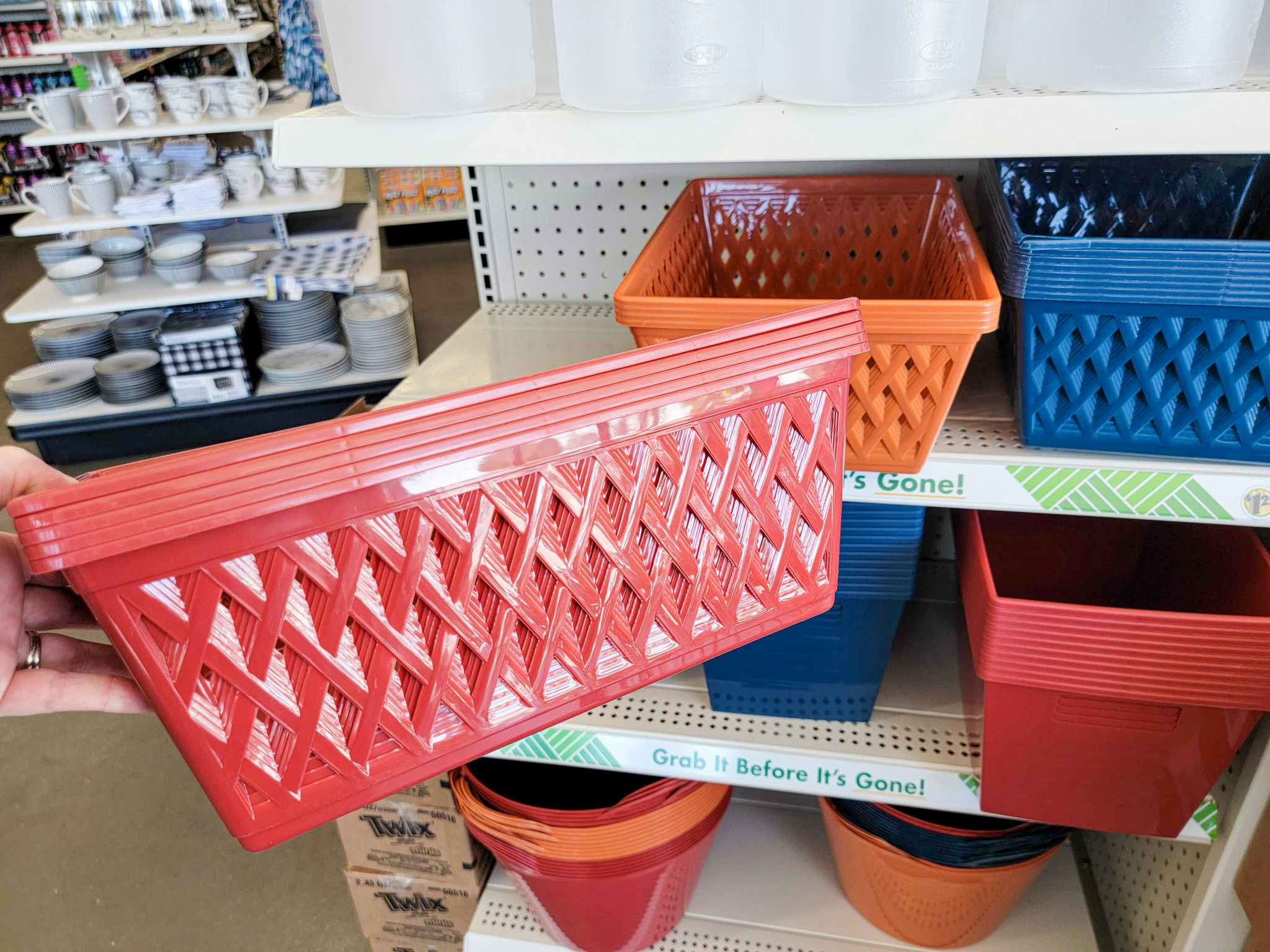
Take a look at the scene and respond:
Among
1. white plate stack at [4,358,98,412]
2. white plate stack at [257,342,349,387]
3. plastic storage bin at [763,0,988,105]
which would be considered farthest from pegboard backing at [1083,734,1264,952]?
white plate stack at [4,358,98,412]

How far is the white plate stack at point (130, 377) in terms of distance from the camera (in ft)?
11.3

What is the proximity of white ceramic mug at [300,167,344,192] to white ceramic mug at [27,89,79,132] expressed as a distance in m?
0.84

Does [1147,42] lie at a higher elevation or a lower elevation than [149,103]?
higher

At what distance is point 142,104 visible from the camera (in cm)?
Result: 333

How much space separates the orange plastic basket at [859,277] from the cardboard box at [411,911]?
3.74 ft

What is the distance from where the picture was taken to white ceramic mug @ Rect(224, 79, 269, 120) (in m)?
3.37

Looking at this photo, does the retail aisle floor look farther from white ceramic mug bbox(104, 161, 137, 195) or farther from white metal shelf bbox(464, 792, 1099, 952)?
white ceramic mug bbox(104, 161, 137, 195)

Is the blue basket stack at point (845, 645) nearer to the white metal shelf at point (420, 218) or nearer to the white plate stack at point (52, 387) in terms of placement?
the white plate stack at point (52, 387)

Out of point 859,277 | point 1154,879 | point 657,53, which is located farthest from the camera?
point 1154,879

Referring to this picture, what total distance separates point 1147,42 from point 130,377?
3629 mm

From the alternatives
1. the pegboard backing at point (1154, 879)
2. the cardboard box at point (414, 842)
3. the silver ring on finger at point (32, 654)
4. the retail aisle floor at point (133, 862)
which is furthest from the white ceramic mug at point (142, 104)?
the pegboard backing at point (1154, 879)

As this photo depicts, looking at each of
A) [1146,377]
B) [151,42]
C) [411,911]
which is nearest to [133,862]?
[411,911]

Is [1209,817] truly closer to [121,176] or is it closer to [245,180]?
[245,180]

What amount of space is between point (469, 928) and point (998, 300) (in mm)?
1349
